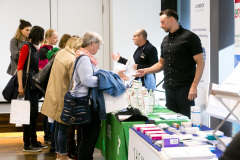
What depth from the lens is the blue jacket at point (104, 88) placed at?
3365 mm

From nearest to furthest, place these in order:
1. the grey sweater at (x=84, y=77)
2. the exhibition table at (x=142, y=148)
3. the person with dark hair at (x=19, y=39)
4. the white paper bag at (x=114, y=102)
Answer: the exhibition table at (x=142, y=148)
the grey sweater at (x=84, y=77)
the white paper bag at (x=114, y=102)
the person with dark hair at (x=19, y=39)

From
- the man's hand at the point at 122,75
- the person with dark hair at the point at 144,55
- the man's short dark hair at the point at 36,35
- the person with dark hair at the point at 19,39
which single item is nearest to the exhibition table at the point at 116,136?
the man's hand at the point at 122,75

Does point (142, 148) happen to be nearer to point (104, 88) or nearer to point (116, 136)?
point (116, 136)

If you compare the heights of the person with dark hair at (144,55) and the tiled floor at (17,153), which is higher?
the person with dark hair at (144,55)

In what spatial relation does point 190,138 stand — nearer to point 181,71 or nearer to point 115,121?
point 115,121

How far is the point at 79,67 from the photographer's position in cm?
333

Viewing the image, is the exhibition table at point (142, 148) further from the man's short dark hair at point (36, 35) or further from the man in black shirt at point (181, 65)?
the man's short dark hair at point (36, 35)

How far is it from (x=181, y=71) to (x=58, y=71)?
4.03 feet

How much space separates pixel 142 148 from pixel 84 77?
44.3 inches

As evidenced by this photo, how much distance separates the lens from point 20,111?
4.57 m

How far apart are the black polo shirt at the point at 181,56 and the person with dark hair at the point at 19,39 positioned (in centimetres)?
220

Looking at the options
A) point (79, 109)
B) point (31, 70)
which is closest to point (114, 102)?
point (79, 109)

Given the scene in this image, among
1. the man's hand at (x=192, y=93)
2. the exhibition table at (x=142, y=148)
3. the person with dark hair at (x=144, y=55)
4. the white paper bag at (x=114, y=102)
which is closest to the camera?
the exhibition table at (x=142, y=148)

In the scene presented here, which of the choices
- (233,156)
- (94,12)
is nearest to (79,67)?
(233,156)
